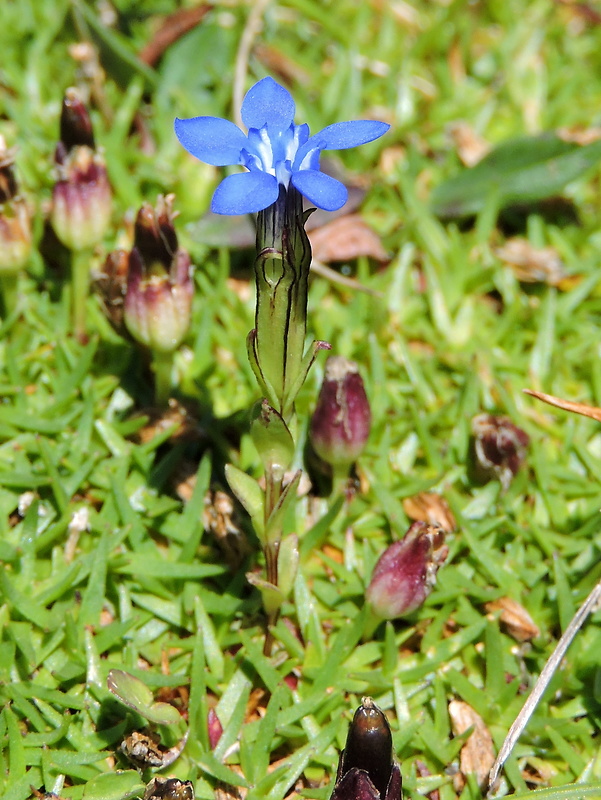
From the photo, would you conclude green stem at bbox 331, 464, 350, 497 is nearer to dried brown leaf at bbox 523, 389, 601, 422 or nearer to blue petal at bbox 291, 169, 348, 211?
dried brown leaf at bbox 523, 389, 601, 422

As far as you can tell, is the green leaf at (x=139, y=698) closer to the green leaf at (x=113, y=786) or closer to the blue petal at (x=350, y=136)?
the green leaf at (x=113, y=786)

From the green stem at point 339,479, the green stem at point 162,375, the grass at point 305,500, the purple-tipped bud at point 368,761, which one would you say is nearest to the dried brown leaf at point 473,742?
the grass at point 305,500

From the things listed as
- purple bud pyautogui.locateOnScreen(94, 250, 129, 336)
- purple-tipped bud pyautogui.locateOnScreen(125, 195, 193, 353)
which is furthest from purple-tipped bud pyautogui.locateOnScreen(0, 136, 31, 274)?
purple-tipped bud pyautogui.locateOnScreen(125, 195, 193, 353)

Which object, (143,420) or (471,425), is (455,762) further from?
(143,420)

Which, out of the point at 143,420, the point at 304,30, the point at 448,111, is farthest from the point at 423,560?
the point at 304,30

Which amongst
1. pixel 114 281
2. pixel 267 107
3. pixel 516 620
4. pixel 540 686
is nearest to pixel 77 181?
pixel 114 281
